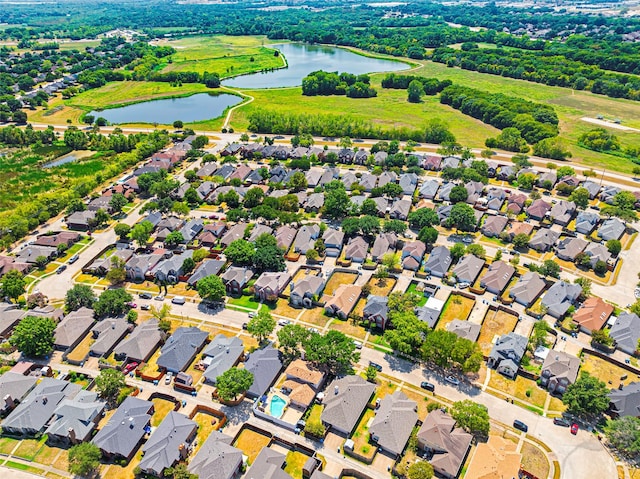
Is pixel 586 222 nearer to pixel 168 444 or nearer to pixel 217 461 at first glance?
pixel 217 461

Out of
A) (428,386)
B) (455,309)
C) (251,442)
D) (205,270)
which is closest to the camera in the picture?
(251,442)

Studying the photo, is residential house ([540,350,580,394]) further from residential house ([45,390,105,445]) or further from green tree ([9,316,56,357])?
green tree ([9,316,56,357])

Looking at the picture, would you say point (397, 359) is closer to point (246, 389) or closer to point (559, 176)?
point (246, 389)

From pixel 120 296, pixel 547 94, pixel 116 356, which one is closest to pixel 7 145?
pixel 120 296

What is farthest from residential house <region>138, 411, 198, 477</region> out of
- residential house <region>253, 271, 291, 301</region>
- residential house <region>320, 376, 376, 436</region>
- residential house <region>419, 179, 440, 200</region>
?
residential house <region>419, 179, 440, 200</region>

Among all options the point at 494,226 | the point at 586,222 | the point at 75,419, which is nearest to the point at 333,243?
the point at 494,226

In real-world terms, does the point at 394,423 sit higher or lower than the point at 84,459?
lower
